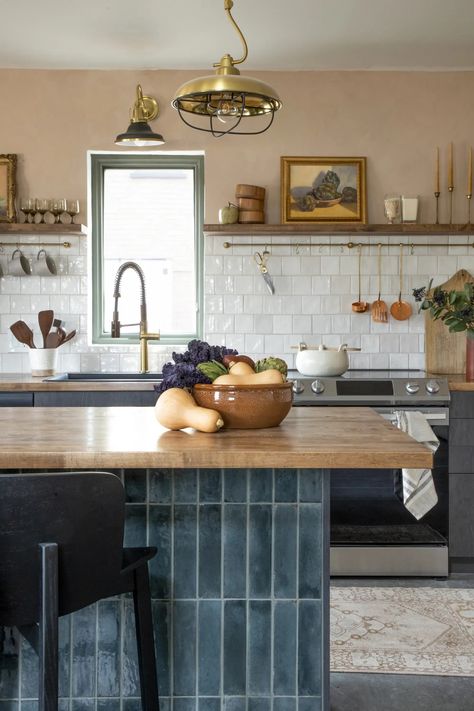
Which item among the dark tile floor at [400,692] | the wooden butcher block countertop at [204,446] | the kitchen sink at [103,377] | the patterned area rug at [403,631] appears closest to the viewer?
the wooden butcher block countertop at [204,446]

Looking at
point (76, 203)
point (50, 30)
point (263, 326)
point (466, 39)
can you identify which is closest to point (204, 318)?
point (263, 326)

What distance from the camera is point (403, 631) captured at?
3.36 metres

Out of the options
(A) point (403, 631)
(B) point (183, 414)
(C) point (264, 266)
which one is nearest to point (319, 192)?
(C) point (264, 266)

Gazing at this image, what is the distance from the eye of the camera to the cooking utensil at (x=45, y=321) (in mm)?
4758

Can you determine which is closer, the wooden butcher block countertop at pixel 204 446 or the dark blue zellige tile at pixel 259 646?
the wooden butcher block countertop at pixel 204 446

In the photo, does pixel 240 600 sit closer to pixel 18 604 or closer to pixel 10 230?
pixel 18 604

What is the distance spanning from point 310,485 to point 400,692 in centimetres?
116

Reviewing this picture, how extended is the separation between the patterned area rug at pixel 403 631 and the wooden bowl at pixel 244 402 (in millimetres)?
1320

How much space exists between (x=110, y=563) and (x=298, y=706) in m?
0.78

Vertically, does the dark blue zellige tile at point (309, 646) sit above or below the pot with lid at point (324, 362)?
below

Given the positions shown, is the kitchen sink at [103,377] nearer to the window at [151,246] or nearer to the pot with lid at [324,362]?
the window at [151,246]

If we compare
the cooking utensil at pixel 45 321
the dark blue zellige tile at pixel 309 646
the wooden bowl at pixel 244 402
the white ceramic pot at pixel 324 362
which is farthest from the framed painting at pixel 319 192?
the dark blue zellige tile at pixel 309 646

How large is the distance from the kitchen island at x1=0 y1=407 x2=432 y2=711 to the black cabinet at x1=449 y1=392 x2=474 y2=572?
211cm

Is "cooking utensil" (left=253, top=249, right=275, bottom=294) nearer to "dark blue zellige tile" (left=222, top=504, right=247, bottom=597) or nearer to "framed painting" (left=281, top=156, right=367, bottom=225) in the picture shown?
"framed painting" (left=281, top=156, right=367, bottom=225)
